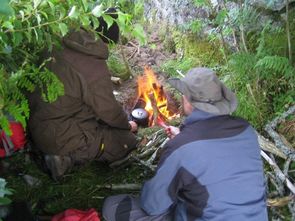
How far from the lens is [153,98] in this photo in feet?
17.3

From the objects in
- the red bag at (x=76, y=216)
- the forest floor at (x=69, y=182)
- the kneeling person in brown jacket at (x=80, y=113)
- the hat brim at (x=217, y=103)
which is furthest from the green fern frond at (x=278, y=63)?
the red bag at (x=76, y=216)

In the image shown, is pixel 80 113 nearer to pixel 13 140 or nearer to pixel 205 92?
pixel 13 140

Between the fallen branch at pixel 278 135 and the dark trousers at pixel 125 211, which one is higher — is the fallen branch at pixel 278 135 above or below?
above

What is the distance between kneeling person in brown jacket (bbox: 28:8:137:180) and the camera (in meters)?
3.44

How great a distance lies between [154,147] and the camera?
445cm

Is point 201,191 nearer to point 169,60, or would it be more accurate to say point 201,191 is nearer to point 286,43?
point 286,43

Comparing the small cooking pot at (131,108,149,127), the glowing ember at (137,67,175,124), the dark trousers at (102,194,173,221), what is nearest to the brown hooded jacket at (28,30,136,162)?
the dark trousers at (102,194,173,221)

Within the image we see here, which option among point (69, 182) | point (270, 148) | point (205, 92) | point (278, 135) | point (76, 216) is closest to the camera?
point (205, 92)

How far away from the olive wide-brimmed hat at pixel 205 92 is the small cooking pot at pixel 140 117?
2.22 m

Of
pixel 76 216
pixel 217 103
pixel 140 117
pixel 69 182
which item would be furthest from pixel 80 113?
pixel 217 103

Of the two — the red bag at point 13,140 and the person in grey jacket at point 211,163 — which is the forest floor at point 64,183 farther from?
the person in grey jacket at point 211,163

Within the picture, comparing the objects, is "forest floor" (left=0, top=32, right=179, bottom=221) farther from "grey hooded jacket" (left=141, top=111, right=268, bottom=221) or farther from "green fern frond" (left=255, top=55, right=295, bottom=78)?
"green fern frond" (left=255, top=55, right=295, bottom=78)

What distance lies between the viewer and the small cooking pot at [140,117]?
5.11 meters

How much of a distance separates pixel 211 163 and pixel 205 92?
20.7 inches
